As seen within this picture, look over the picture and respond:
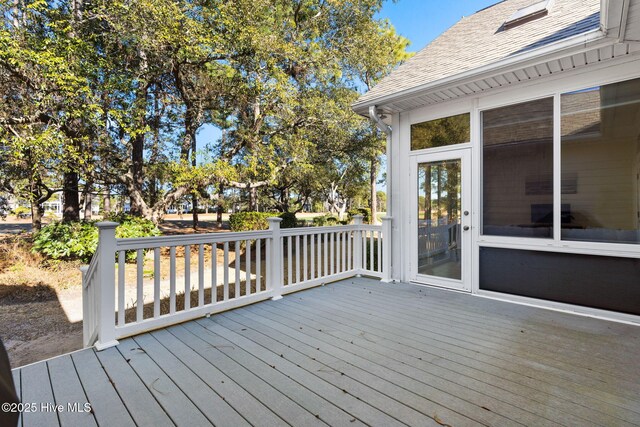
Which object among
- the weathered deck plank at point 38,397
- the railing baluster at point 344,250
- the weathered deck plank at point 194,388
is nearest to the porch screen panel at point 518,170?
the railing baluster at point 344,250

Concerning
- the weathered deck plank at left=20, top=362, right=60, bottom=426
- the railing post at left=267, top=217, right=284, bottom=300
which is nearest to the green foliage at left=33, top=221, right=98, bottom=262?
the railing post at left=267, top=217, right=284, bottom=300

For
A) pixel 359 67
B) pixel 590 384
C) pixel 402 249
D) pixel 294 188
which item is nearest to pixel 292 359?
pixel 590 384

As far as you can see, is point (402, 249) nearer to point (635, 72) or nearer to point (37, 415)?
point (635, 72)

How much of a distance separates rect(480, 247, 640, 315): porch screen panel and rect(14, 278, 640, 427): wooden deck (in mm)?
289

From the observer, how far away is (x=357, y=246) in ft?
16.4

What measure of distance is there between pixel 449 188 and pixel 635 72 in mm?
2031

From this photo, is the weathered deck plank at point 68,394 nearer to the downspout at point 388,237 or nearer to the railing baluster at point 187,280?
the railing baluster at point 187,280

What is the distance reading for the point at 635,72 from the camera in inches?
116

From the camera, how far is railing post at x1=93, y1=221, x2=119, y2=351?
96.5 inches

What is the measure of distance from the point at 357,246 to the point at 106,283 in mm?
3440

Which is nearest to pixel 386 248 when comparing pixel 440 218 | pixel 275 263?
pixel 440 218

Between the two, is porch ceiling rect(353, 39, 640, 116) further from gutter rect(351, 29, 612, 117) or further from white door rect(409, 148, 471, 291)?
white door rect(409, 148, 471, 291)

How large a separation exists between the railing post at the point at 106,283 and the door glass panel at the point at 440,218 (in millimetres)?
3680

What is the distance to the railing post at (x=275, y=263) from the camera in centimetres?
375
